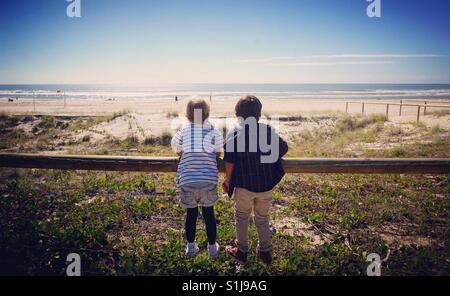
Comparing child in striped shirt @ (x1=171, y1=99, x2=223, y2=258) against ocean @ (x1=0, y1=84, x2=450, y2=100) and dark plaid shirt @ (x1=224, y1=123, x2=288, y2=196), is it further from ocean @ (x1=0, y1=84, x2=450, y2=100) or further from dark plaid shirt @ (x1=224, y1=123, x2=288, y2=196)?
ocean @ (x1=0, y1=84, x2=450, y2=100)

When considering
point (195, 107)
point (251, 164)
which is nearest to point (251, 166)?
point (251, 164)

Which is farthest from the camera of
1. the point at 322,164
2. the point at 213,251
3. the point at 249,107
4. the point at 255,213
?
the point at 322,164

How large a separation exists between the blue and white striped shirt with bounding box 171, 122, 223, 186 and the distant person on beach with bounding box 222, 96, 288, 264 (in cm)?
18

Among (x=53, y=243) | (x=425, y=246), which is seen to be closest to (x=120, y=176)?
(x=53, y=243)

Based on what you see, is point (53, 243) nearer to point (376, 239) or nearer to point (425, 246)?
point (376, 239)

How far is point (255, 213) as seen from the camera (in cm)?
332

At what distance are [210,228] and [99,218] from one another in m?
2.02

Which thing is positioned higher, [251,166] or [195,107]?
[195,107]

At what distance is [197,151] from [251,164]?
1.86 ft

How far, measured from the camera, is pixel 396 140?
11922 millimetres

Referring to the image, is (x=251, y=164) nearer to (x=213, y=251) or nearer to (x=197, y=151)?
(x=197, y=151)

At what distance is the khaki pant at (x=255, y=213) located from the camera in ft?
10.6
